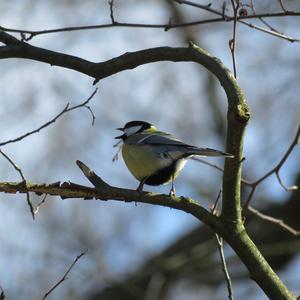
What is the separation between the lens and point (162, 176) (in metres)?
3.74

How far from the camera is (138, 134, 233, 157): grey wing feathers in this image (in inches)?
131

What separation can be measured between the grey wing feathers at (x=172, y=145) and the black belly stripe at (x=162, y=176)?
0.31ft

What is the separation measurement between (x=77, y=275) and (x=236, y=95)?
4.05 m

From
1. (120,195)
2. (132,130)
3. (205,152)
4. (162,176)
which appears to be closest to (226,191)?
(120,195)

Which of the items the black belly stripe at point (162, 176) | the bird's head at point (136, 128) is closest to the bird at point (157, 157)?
the black belly stripe at point (162, 176)

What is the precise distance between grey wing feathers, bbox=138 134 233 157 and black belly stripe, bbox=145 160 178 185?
93 mm

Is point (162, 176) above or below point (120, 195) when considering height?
above

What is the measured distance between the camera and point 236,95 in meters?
2.58

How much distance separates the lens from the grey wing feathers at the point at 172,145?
10.9ft

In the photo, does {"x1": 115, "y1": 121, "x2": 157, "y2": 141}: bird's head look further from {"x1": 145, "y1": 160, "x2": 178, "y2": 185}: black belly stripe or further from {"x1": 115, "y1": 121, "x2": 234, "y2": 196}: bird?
{"x1": 145, "y1": 160, "x2": 178, "y2": 185}: black belly stripe

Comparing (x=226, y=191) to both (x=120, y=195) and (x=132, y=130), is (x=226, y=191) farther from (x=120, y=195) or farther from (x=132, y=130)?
(x=132, y=130)

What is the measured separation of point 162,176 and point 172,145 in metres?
0.21

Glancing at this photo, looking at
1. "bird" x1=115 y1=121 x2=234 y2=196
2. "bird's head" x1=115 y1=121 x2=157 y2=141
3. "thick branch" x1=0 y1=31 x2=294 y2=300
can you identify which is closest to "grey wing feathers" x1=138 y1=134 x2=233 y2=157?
"bird" x1=115 y1=121 x2=234 y2=196

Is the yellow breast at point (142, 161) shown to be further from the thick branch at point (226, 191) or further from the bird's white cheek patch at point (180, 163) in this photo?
the thick branch at point (226, 191)
